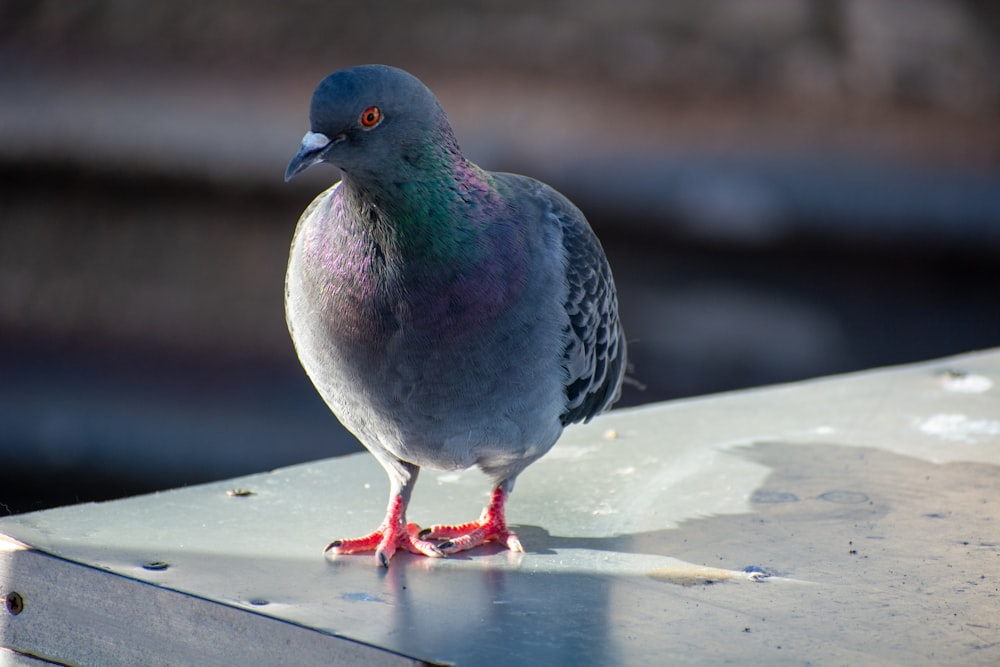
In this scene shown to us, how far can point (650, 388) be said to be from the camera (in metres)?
5.68

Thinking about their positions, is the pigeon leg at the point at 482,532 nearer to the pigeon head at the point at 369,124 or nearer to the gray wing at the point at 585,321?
the gray wing at the point at 585,321

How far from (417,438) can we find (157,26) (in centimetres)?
384

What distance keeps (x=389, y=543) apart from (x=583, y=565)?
35 cm

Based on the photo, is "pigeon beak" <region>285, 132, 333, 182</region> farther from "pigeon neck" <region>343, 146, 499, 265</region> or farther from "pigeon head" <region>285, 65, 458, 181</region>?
"pigeon neck" <region>343, 146, 499, 265</region>

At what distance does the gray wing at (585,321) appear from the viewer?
2.31 meters

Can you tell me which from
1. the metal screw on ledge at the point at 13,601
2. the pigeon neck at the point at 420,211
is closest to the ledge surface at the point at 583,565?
the metal screw on ledge at the point at 13,601

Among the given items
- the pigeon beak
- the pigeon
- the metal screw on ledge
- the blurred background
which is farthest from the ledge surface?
the blurred background

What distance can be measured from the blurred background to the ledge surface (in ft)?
8.44

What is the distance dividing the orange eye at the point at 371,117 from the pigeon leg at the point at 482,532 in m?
0.79

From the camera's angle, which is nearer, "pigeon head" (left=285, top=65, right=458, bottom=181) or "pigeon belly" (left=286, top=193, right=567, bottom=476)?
"pigeon head" (left=285, top=65, right=458, bottom=181)

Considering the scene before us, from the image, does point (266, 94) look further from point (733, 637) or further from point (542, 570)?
point (733, 637)

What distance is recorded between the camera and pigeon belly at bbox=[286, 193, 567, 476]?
6.76 feet

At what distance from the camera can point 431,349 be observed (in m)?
2.07

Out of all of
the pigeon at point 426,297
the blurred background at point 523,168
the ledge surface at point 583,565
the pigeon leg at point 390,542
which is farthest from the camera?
the blurred background at point 523,168
